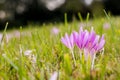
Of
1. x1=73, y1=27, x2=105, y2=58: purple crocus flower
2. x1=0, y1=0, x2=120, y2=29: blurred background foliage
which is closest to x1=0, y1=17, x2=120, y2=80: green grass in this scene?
x1=73, y1=27, x2=105, y2=58: purple crocus flower

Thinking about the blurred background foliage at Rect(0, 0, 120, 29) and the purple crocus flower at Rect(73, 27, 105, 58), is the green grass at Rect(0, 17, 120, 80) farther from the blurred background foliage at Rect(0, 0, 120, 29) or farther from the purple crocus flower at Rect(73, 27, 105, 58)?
the blurred background foliage at Rect(0, 0, 120, 29)

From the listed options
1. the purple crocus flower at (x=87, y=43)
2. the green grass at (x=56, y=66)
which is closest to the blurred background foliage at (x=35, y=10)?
the green grass at (x=56, y=66)

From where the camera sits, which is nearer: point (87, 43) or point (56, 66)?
point (87, 43)

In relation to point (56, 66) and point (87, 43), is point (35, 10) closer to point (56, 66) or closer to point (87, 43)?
point (56, 66)

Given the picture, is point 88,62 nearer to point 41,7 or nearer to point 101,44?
point 101,44

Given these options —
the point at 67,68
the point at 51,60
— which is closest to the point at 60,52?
the point at 51,60

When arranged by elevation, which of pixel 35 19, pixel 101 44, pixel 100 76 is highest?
pixel 35 19

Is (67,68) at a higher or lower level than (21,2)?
lower

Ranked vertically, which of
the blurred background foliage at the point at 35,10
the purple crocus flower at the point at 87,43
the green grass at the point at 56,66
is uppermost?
the blurred background foliage at the point at 35,10

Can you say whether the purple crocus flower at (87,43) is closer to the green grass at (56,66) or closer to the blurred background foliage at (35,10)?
the green grass at (56,66)

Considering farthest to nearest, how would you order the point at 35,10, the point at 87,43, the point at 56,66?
the point at 35,10 → the point at 56,66 → the point at 87,43

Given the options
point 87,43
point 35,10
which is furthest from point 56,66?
point 35,10
